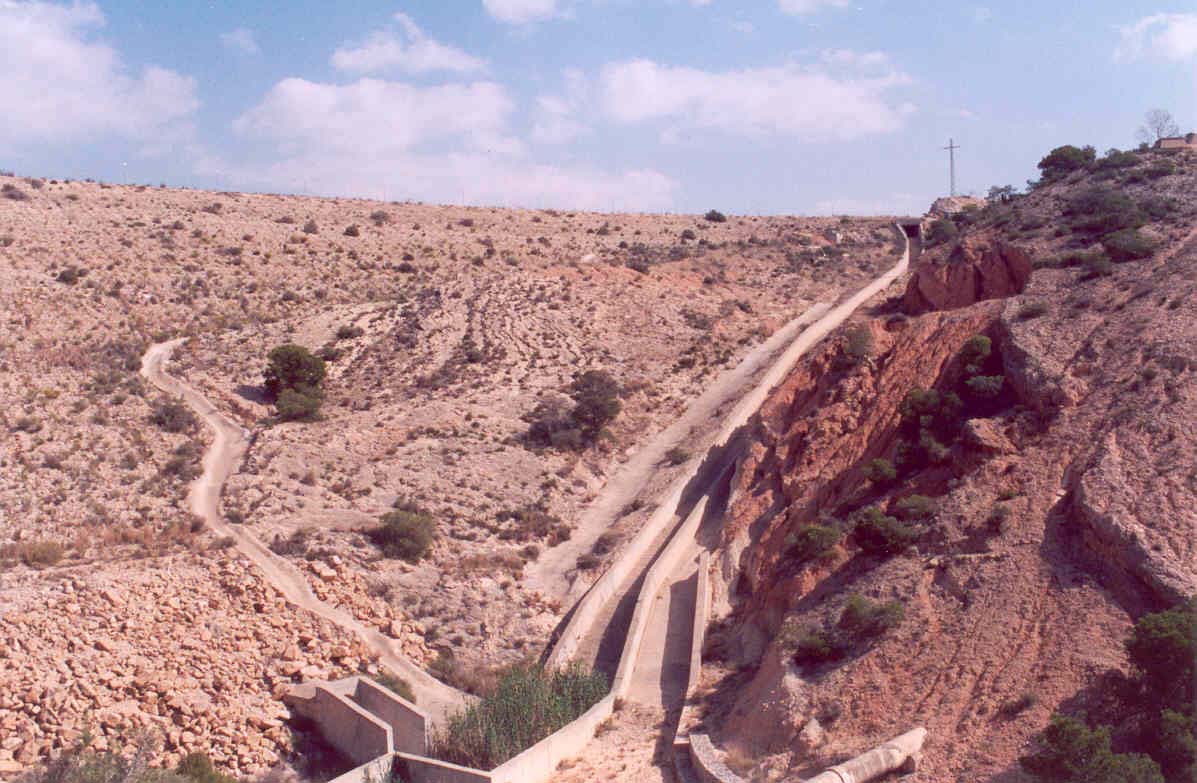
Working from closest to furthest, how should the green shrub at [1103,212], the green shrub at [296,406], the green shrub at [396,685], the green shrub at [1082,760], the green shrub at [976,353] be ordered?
the green shrub at [1082,760] → the green shrub at [396,685] → the green shrub at [976,353] → the green shrub at [1103,212] → the green shrub at [296,406]

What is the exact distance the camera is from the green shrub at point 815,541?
19.5m

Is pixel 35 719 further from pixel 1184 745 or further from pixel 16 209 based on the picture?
pixel 16 209

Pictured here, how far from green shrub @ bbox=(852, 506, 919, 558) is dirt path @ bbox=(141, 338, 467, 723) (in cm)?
852

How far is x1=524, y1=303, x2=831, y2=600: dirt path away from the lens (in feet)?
85.3

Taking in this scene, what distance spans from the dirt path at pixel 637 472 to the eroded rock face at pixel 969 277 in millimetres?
8029

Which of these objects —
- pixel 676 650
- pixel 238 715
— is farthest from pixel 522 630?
pixel 238 715

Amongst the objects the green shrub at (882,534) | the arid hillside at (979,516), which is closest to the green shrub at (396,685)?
the arid hillside at (979,516)

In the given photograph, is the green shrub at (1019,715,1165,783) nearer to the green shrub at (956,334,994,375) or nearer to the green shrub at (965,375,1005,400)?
Result: the green shrub at (965,375,1005,400)

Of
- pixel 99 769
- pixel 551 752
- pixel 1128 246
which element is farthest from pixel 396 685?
pixel 1128 246

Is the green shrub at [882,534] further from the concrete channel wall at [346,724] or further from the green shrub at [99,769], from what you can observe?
the green shrub at [99,769]

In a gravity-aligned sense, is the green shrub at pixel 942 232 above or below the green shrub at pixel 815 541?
above

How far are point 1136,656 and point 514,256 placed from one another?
1907 inches

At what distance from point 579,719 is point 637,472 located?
1429 centimetres

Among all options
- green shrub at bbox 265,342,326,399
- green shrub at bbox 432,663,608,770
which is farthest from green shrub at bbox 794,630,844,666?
green shrub at bbox 265,342,326,399
